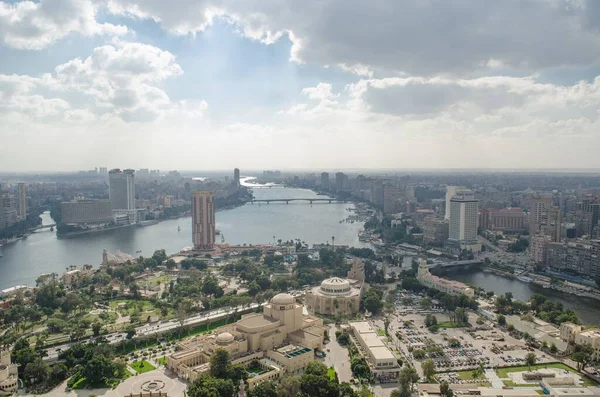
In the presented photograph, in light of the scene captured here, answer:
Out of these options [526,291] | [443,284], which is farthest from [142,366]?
[526,291]

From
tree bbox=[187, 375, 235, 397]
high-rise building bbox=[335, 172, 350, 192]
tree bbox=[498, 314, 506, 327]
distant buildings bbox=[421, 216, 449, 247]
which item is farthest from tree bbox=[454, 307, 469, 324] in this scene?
high-rise building bbox=[335, 172, 350, 192]

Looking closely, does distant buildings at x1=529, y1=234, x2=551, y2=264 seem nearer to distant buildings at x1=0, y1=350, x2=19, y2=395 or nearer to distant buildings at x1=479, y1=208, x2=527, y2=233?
distant buildings at x1=479, y1=208, x2=527, y2=233

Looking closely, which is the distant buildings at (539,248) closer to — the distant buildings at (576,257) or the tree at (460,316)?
the distant buildings at (576,257)

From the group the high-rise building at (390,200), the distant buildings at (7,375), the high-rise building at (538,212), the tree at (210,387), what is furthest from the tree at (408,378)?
the high-rise building at (390,200)

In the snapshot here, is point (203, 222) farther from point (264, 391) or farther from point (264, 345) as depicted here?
point (264, 391)

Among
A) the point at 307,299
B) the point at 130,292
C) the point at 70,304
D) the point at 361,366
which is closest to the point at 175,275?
the point at 130,292

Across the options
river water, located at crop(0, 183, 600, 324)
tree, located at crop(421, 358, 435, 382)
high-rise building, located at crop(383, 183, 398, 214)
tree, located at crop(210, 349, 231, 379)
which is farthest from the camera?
high-rise building, located at crop(383, 183, 398, 214)
